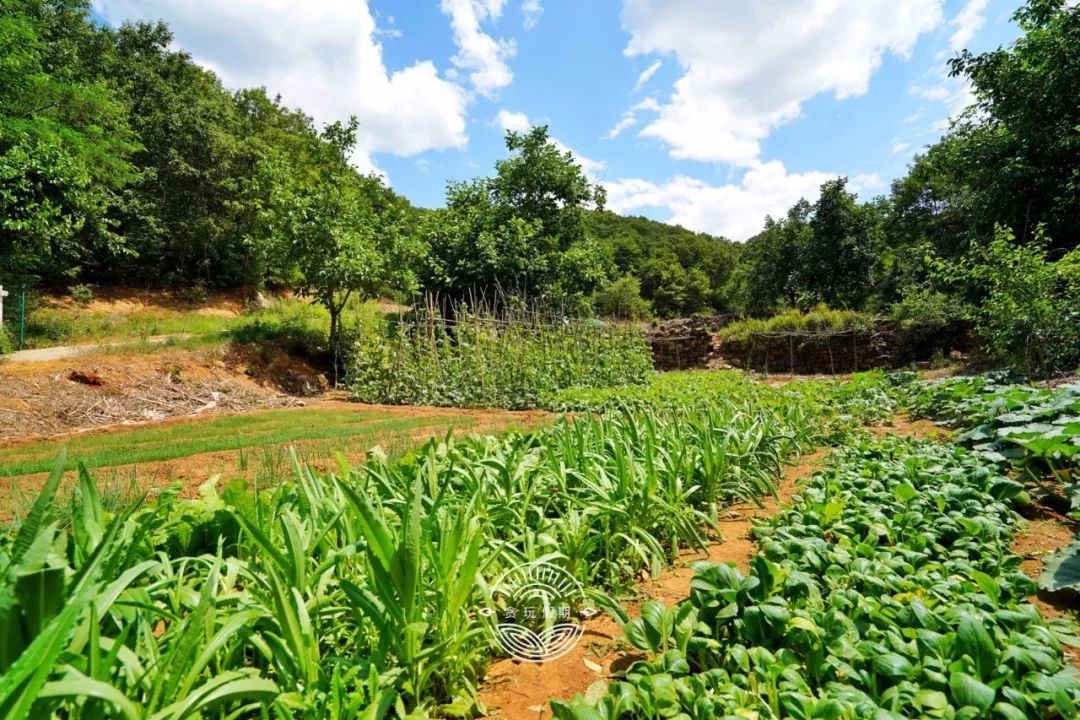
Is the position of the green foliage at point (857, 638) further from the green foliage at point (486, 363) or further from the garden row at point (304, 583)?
the green foliage at point (486, 363)

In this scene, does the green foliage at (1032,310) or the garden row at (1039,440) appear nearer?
the garden row at (1039,440)

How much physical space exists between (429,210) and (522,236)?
205 inches

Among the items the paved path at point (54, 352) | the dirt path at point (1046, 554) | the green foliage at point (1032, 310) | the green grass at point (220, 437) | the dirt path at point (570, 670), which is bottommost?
the green grass at point (220, 437)

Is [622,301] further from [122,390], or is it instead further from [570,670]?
[570,670]

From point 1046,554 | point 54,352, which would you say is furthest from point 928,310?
point 54,352

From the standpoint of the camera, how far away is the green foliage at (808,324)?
54.1 ft

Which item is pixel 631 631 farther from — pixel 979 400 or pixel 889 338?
pixel 889 338

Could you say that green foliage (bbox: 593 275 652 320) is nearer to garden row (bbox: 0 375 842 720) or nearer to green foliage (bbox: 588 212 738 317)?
green foliage (bbox: 588 212 738 317)

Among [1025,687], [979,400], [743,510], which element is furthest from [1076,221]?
[1025,687]

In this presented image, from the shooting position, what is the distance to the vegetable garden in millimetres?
968

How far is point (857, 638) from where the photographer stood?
1.40m

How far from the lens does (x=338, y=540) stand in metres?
→ 1.84

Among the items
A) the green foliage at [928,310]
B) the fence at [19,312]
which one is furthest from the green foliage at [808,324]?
the fence at [19,312]

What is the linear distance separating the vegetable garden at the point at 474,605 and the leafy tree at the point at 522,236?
11.9 m
